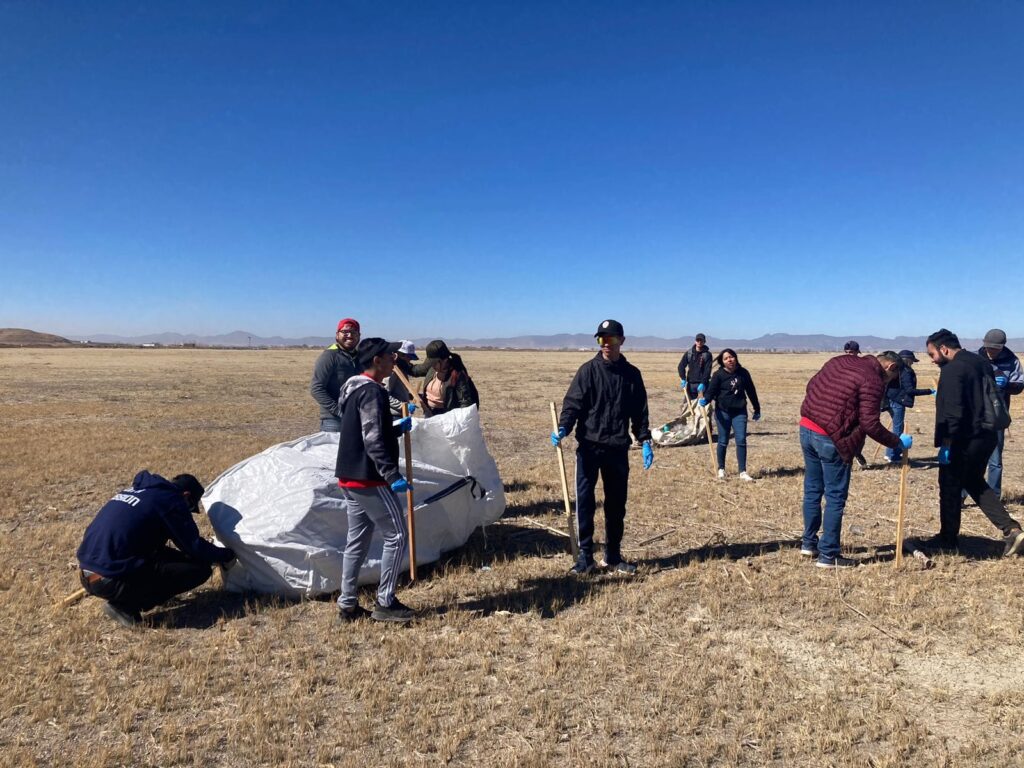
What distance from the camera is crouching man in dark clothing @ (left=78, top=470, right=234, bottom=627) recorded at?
464cm

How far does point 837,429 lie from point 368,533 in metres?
4.08

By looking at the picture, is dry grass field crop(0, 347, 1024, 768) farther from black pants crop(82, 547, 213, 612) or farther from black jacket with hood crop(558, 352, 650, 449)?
black jacket with hood crop(558, 352, 650, 449)

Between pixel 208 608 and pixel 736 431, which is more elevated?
pixel 736 431

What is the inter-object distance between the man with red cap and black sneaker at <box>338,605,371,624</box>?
2.30 meters

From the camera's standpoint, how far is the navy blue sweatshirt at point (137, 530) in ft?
15.3

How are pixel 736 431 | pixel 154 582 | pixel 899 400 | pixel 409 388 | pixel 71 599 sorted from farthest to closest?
pixel 899 400 → pixel 736 431 → pixel 409 388 → pixel 71 599 → pixel 154 582

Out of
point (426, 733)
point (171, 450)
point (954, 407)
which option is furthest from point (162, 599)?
point (171, 450)

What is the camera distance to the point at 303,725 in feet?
11.6

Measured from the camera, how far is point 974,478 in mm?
6281

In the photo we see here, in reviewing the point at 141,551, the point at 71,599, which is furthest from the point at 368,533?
the point at 71,599

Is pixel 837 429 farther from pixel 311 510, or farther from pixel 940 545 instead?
pixel 311 510

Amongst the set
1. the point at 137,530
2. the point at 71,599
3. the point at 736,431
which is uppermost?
the point at 736,431

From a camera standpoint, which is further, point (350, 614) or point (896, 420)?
point (896, 420)

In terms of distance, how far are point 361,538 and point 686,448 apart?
9.38 m
